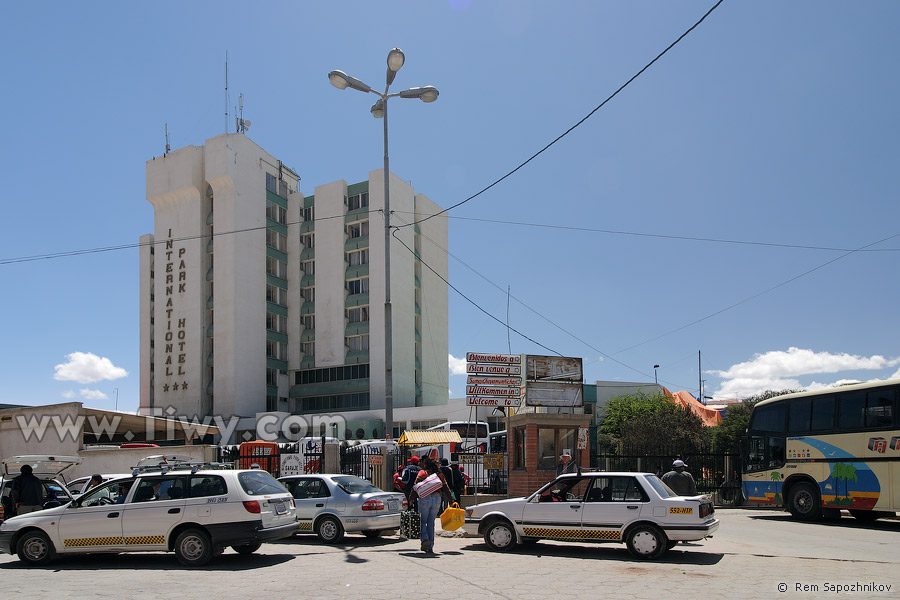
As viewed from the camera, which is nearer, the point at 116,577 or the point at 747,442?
the point at 116,577

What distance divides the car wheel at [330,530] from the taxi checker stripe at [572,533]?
11.8 ft

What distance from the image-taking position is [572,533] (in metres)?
11.8

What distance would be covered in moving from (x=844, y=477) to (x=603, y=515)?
29.7 feet

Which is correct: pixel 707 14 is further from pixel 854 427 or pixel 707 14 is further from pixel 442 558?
pixel 854 427

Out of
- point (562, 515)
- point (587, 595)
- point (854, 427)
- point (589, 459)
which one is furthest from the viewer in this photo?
point (589, 459)

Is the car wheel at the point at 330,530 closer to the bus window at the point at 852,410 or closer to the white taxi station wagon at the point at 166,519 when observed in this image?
the white taxi station wagon at the point at 166,519

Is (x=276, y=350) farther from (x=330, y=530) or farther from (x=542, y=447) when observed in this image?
(x=330, y=530)

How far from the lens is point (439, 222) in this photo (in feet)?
213

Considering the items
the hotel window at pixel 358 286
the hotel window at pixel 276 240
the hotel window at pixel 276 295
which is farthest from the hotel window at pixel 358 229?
the hotel window at pixel 276 295

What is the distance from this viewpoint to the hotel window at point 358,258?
60.8 metres

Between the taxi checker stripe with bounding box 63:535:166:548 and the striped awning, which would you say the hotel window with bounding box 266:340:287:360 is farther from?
the taxi checker stripe with bounding box 63:535:166:548

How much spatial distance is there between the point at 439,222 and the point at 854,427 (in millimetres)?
49965

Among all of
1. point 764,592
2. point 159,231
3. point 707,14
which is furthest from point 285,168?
point 764,592

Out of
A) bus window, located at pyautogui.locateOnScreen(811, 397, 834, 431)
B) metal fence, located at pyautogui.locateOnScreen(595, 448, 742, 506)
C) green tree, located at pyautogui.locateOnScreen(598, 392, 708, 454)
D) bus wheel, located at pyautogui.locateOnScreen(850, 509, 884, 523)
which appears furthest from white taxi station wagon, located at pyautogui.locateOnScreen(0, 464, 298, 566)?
green tree, located at pyautogui.locateOnScreen(598, 392, 708, 454)
